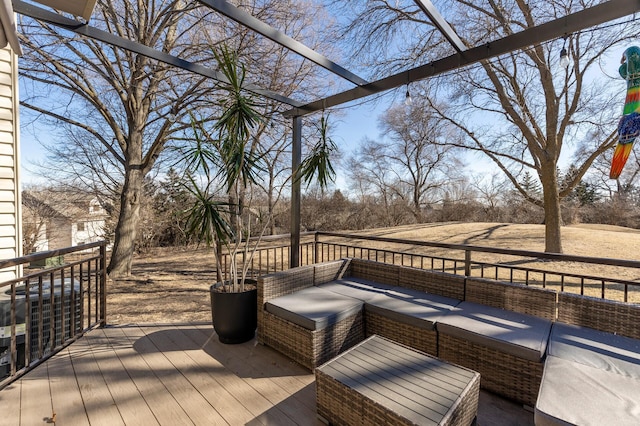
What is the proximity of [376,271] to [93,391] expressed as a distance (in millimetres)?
2615

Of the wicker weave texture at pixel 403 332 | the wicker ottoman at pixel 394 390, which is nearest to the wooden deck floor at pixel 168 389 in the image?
the wicker ottoman at pixel 394 390

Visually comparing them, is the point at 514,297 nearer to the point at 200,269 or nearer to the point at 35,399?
the point at 35,399

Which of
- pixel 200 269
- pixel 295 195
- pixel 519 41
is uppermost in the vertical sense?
pixel 519 41

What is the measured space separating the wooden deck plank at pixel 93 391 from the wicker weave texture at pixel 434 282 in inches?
98.7

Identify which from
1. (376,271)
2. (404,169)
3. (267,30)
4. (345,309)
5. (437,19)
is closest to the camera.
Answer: (437,19)

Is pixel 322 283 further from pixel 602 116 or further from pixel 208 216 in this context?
pixel 602 116

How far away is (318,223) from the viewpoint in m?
14.6

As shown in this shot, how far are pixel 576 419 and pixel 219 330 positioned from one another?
2.50 meters

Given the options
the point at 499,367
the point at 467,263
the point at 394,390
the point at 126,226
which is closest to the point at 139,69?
the point at 126,226

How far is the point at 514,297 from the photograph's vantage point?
7.76 feet

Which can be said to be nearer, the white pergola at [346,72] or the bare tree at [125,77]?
the white pergola at [346,72]

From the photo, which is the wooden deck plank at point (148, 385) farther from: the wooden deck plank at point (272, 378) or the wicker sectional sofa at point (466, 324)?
the wicker sectional sofa at point (466, 324)

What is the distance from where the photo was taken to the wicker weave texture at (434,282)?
266 centimetres

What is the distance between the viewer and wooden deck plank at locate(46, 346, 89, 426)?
1.75 meters
